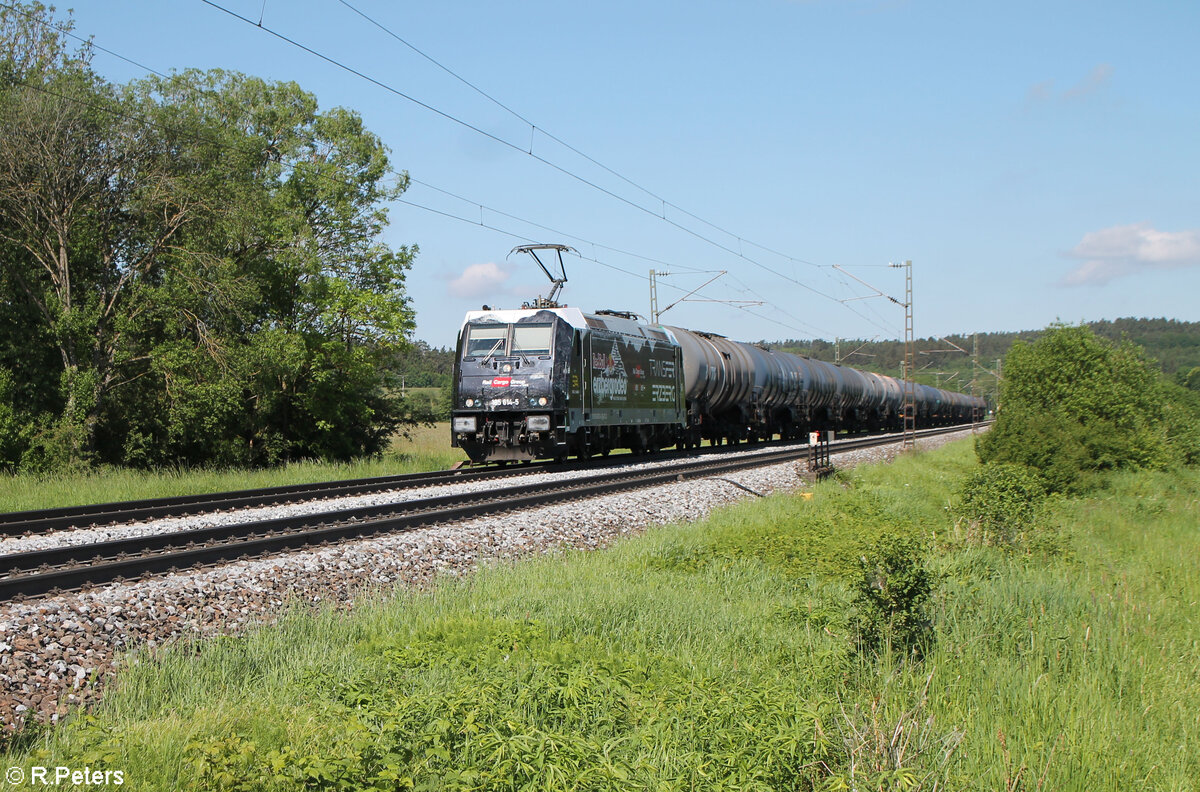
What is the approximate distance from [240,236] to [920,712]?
909 inches

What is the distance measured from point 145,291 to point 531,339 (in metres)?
9.72

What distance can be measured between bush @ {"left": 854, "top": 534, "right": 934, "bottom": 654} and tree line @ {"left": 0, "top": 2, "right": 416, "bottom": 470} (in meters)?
18.5

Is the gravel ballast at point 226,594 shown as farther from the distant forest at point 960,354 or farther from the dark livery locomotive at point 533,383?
the distant forest at point 960,354

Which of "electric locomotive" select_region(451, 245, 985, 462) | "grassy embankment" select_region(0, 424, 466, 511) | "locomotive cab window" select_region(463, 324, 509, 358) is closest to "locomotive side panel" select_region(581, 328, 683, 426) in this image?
"electric locomotive" select_region(451, 245, 985, 462)

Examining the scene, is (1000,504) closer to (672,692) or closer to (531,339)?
(672,692)

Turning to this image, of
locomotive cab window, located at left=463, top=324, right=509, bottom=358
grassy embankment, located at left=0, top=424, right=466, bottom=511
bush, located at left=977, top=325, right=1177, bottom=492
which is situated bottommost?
grassy embankment, located at left=0, top=424, right=466, bottom=511

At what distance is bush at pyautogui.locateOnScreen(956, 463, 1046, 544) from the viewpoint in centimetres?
1220

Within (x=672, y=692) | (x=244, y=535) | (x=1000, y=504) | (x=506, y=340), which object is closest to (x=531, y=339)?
(x=506, y=340)

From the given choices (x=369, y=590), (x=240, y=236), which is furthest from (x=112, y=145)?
(x=369, y=590)

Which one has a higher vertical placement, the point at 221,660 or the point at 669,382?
the point at 669,382

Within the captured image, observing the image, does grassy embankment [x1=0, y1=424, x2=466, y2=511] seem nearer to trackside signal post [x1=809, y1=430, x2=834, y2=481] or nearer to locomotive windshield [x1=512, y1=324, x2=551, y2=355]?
locomotive windshield [x1=512, y1=324, x2=551, y2=355]

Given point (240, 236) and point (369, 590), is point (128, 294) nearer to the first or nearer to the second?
point (240, 236)

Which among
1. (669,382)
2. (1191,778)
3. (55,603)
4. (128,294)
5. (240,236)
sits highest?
(240,236)

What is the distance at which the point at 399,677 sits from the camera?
525 centimetres
